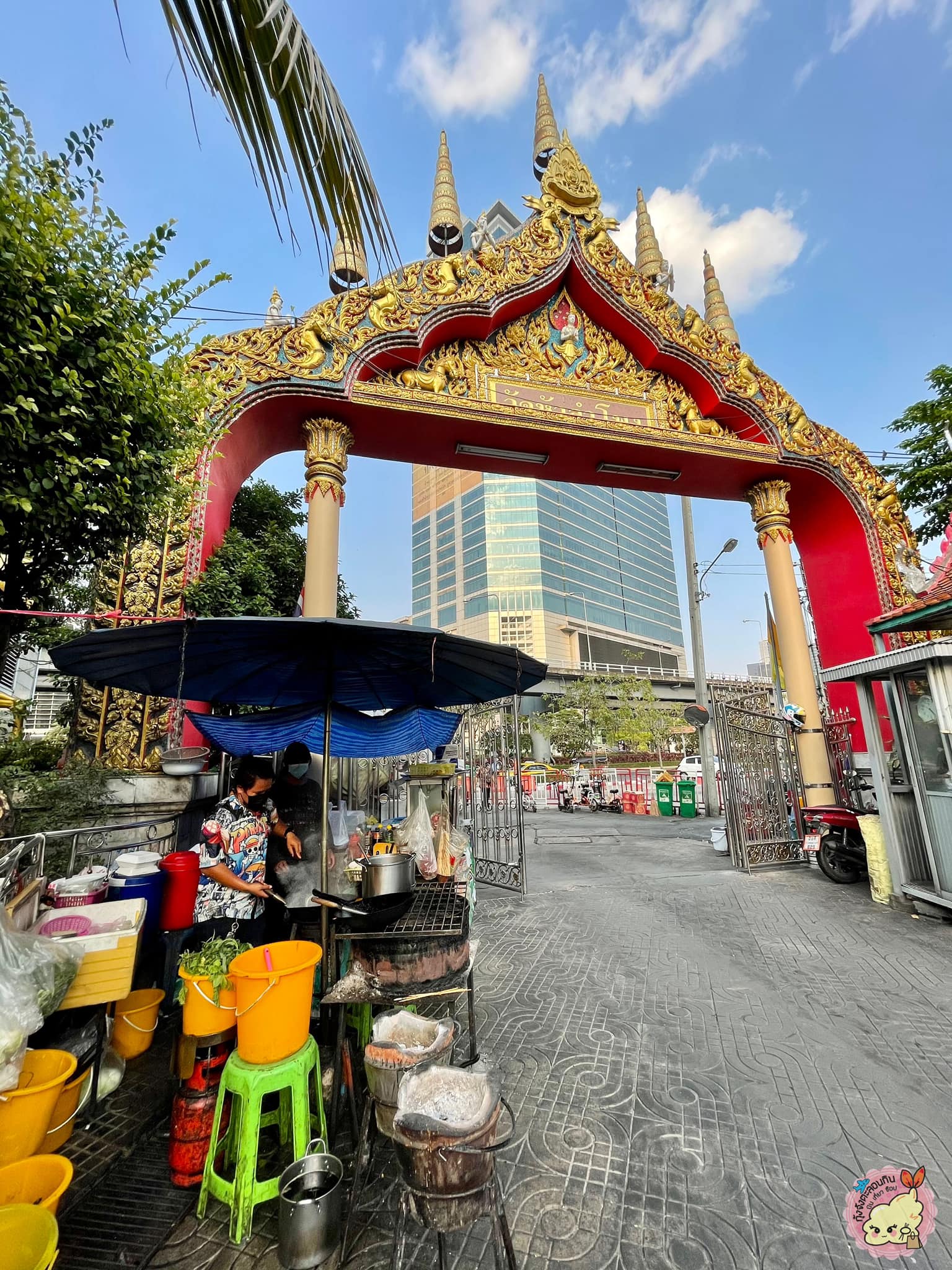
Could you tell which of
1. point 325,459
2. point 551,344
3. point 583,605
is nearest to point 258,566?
point 325,459

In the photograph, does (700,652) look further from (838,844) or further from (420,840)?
(420,840)

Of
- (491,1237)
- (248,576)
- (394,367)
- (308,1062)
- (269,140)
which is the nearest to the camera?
(269,140)

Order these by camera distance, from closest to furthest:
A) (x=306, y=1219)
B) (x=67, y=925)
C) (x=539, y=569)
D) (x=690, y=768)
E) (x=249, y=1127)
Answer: (x=306, y=1219) < (x=249, y=1127) < (x=67, y=925) < (x=690, y=768) < (x=539, y=569)

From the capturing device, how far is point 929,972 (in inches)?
171

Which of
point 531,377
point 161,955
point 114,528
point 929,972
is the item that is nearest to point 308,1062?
point 161,955

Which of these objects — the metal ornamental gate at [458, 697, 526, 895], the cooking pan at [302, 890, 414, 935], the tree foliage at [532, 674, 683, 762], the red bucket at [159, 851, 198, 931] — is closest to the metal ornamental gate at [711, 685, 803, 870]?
the metal ornamental gate at [458, 697, 526, 895]

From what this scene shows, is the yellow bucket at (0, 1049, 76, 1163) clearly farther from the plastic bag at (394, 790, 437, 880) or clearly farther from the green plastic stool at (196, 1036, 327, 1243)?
the plastic bag at (394, 790, 437, 880)

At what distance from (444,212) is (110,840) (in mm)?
11697

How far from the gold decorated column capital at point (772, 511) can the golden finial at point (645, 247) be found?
5.07 meters

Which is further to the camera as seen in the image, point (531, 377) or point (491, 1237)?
point (531, 377)

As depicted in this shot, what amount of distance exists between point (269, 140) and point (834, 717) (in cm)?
1131

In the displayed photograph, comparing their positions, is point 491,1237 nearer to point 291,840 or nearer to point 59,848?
point 291,840

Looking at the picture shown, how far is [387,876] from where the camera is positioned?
3189 mm

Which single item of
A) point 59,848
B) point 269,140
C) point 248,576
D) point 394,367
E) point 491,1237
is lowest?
point 491,1237
